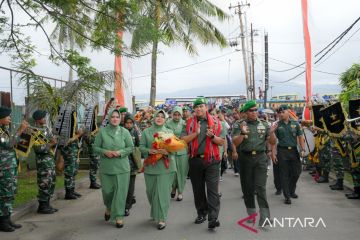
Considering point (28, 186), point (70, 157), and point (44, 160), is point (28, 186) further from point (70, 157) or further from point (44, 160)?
point (44, 160)

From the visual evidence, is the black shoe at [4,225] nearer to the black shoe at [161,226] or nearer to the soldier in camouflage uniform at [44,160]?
the soldier in camouflage uniform at [44,160]

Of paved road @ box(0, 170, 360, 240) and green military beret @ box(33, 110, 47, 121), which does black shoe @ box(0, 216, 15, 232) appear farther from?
green military beret @ box(33, 110, 47, 121)

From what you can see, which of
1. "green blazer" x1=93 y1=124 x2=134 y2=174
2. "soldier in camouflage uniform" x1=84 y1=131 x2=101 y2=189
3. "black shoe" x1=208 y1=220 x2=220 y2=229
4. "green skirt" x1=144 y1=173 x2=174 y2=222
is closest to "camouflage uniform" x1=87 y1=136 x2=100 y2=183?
"soldier in camouflage uniform" x1=84 y1=131 x2=101 y2=189

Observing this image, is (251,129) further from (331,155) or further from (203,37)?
(203,37)

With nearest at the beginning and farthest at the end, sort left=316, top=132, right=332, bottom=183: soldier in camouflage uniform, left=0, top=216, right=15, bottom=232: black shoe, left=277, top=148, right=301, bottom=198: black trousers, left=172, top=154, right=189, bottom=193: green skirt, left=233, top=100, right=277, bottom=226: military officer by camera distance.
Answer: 1. left=233, top=100, right=277, bottom=226: military officer
2. left=0, top=216, right=15, bottom=232: black shoe
3. left=277, top=148, right=301, bottom=198: black trousers
4. left=172, top=154, right=189, bottom=193: green skirt
5. left=316, top=132, right=332, bottom=183: soldier in camouflage uniform

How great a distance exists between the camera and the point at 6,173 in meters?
6.45

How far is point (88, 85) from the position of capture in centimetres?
725

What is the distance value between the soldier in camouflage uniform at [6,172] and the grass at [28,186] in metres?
1.54

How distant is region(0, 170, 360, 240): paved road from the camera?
603 cm

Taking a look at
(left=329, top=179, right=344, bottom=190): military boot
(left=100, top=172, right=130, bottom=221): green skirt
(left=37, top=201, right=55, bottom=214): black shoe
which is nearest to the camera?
(left=100, top=172, right=130, bottom=221): green skirt

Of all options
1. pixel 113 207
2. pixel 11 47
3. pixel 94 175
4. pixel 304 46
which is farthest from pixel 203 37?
pixel 113 207

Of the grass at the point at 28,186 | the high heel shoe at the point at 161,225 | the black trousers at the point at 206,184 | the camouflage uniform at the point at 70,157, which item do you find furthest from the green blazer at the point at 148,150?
the grass at the point at 28,186

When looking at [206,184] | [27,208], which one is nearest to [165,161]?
[206,184]

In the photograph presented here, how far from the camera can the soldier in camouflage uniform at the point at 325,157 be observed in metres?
10.3
